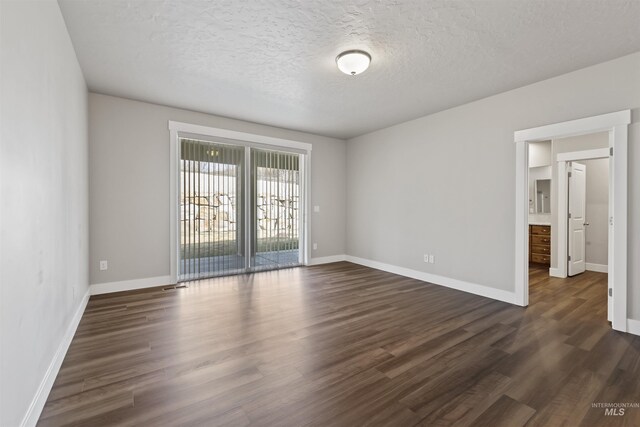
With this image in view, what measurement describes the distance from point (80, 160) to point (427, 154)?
4747 millimetres

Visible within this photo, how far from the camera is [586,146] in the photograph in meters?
4.86

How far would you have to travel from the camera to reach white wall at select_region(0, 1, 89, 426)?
1.31m

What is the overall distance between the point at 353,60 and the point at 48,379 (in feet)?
11.4

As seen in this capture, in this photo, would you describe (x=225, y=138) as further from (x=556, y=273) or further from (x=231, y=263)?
(x=556, y=273)

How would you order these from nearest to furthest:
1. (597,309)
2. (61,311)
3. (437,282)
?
(61,311) < (597,309) < (437,282)

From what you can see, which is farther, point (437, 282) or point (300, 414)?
point (437, 282)

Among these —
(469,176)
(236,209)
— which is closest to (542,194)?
(469,176)

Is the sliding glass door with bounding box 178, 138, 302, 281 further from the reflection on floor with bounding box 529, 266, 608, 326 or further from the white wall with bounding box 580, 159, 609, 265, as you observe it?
the white wall with bounding box 580, 159, 609, 265

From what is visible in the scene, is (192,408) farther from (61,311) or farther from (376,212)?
(376,212)

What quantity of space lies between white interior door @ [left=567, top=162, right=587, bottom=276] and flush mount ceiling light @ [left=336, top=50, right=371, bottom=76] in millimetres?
4584

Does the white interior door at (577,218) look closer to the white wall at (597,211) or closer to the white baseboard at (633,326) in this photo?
the white wall at (597,211)

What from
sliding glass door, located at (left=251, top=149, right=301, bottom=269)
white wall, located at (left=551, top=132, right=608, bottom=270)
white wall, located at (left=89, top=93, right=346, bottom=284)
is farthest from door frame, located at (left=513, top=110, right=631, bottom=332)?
white wall, located at (left=89, top=93, right=346, bottom=284)

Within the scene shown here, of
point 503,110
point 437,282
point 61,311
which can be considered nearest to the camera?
point 61,311

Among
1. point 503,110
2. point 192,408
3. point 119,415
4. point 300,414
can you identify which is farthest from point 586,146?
point 119,415
